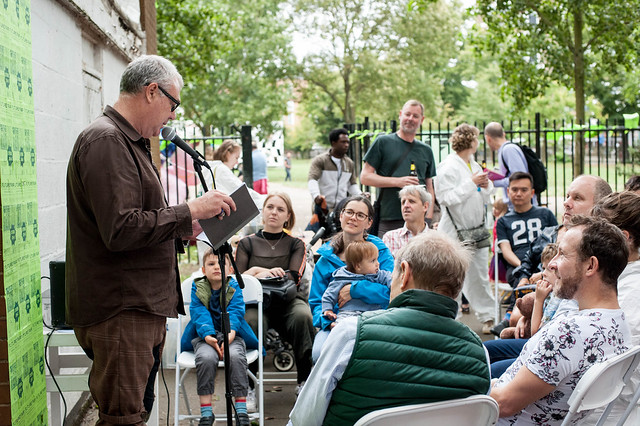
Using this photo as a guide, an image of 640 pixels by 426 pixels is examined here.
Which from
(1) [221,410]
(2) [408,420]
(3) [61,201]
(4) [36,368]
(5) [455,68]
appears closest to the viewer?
(2) [408,420]

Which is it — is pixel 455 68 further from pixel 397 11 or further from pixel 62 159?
pixel 62 159

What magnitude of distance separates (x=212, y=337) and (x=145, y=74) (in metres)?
2.10

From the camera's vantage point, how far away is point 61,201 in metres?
4.57

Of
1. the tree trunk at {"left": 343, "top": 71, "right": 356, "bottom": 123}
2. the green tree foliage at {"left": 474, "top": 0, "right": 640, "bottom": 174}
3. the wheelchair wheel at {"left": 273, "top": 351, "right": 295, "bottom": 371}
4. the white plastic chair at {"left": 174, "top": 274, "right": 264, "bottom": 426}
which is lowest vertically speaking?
the wheelchair wheel at {"left": 273, "top": 351, "right": 295, "bottom": 371}

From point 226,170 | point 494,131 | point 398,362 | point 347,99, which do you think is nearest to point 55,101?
point 226,170

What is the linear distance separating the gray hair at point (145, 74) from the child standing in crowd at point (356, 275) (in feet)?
6.58

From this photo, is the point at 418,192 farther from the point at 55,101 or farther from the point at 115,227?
the point at 115,227

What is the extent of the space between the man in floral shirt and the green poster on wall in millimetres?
2026

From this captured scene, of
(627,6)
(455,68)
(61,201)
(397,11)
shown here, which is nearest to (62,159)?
(61,201)

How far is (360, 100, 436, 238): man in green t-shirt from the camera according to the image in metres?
6.85

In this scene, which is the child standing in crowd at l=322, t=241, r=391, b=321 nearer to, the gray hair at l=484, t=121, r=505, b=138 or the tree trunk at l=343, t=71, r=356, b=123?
the gray hair at l=484, t=121, r=505, b=138

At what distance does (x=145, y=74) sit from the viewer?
300cm

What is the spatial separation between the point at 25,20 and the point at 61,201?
64.3 inches

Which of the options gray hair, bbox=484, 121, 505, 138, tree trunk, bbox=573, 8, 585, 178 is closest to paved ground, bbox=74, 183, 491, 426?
gray hair, bbox=484, 121, 505, 138
